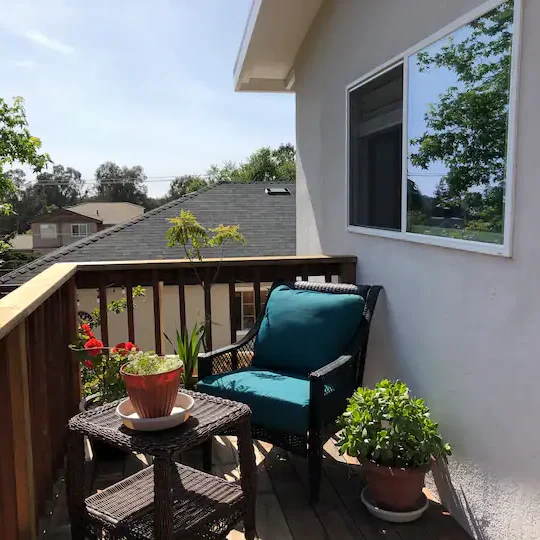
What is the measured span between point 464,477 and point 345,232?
6.61 ft

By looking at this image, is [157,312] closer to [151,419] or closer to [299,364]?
[299,364]

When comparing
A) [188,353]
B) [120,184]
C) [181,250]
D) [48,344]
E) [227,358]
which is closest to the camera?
[48,344]

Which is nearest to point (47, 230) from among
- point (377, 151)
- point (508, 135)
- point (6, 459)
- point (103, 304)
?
point (103, 304)

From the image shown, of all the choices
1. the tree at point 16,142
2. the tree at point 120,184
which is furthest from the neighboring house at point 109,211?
the tree at point 16,142

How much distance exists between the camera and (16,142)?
1008 cm

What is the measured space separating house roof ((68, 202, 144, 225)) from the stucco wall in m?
33.7

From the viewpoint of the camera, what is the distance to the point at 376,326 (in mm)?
3271

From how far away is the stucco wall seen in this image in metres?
1.90

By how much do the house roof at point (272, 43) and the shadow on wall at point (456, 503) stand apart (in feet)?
11.5

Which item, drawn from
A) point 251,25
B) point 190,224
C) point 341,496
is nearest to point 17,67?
point 251,25

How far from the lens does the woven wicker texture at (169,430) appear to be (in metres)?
1.73

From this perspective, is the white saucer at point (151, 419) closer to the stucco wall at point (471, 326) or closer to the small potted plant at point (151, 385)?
the small potted plant at point (151, 385)

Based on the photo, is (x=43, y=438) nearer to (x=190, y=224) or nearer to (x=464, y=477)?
(x=190, y=224)

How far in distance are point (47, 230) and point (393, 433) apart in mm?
34025
